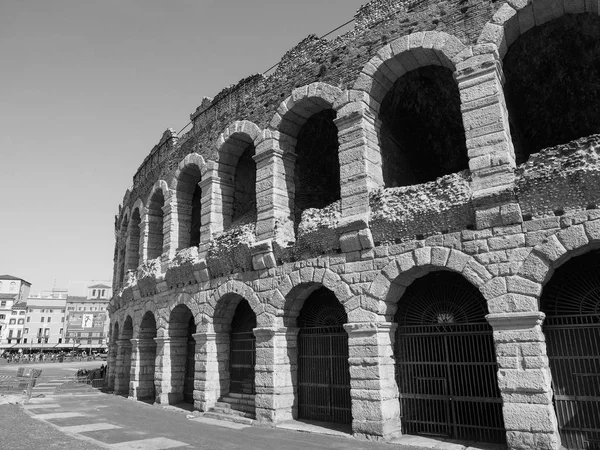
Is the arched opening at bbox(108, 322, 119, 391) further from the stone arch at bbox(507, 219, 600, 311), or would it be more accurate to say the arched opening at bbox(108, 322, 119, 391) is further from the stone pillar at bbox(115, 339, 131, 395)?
the stone arch at bbox(507, 219, 600, 311)

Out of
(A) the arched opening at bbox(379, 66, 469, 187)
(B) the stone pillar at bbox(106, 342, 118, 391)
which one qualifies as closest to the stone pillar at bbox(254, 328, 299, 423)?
(A) the arched opening at bbox(379, 66, 469, 187)

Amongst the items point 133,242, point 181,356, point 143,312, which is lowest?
point 181,356

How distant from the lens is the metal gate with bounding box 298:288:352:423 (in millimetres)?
9477

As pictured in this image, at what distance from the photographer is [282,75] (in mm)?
11531

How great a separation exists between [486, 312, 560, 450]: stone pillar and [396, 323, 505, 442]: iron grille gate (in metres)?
0.75

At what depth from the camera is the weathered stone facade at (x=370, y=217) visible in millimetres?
6848

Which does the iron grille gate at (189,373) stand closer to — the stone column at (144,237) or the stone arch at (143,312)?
the stone arch at (143,312)

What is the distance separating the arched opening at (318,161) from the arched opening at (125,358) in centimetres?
873

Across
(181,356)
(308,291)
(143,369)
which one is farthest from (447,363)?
(143,369)

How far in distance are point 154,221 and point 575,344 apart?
44.0 feet

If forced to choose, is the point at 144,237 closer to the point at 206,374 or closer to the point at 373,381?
the point at 206,374

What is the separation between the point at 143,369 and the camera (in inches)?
590

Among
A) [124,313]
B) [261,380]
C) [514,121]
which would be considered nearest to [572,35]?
[514,121]

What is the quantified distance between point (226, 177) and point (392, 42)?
5792 millimetres
